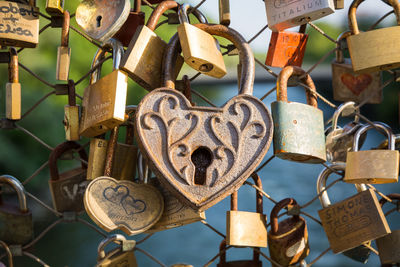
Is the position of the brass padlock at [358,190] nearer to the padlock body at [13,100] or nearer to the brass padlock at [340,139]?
the brass padlock at [340,139]

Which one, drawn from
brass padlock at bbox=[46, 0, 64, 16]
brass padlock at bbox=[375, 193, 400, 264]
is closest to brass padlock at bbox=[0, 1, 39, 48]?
brass padlock at bbox=[46, 0, 64, 16]

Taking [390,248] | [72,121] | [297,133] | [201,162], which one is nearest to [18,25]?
[72,121]

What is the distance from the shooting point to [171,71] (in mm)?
977

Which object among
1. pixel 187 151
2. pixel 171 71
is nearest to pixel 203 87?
pixel 171 71

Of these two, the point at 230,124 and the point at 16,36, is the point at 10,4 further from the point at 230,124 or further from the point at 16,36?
the point at 230,124

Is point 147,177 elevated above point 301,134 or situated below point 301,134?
below

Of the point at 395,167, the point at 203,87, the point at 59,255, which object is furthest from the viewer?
the point at 203,87

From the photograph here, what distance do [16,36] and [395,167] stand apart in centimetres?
67

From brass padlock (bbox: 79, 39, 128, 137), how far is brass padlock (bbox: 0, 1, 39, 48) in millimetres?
130

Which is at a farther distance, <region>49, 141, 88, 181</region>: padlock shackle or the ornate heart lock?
<region>49, 141, 88, 181</region>: padlock shackle

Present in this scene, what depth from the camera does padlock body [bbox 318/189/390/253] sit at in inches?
40.8

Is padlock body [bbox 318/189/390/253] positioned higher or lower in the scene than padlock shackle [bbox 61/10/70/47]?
lower

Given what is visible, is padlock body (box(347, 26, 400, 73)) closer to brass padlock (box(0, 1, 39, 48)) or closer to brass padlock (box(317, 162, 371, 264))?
brass padlock (box(317, 162, 371, 264))

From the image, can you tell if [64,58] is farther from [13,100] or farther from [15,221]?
[15,221]
